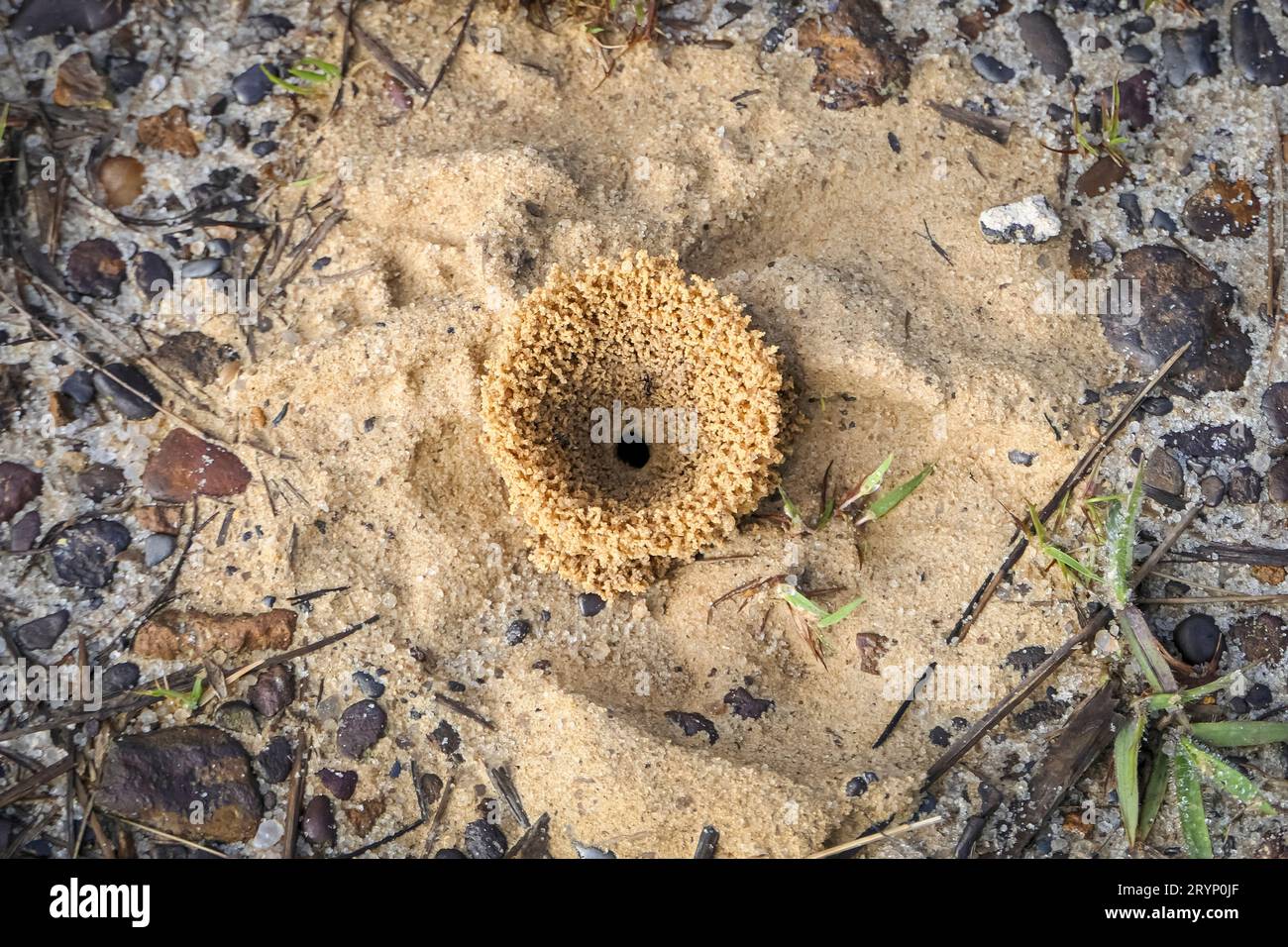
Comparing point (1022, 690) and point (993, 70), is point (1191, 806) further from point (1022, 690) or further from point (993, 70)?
point (993, 70)

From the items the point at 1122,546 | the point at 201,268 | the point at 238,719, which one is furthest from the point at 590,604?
the point at 201,268

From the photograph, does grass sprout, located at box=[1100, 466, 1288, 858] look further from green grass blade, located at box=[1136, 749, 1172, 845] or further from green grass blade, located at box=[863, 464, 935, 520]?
green grass blade, located at box=[863, 464, 935, 520]

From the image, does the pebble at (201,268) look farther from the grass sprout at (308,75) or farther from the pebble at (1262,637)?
the pebble at (1262,637)

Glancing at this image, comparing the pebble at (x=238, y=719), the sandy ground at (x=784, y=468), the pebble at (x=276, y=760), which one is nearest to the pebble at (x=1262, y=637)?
the sandy ground at (x=784, y=468)

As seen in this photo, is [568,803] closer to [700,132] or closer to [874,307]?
[874,307]
